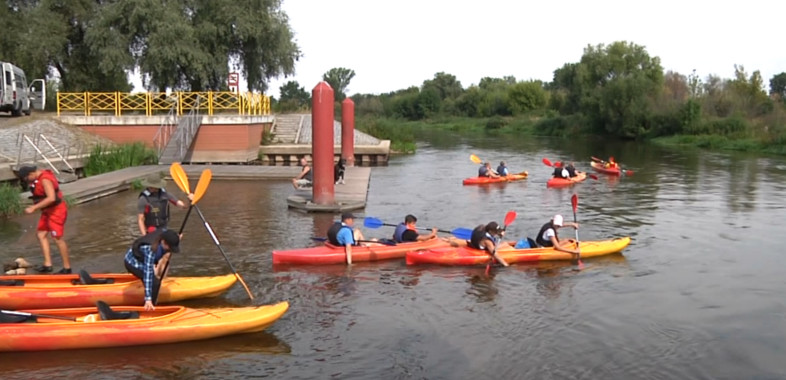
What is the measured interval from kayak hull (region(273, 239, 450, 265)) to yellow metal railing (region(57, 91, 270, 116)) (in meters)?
16.4

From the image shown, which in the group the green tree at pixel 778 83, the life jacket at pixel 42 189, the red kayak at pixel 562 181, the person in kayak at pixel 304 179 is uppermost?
the green tree at pixel 778 83

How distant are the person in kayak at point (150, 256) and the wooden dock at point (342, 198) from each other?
7.85 m

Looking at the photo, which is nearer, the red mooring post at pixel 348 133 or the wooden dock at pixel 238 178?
the wooden dock at pixel 238 178

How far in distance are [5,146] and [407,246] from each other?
14.4 m

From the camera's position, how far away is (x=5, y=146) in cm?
2033

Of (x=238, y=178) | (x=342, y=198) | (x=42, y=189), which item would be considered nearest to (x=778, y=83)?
(x=238, y=178)

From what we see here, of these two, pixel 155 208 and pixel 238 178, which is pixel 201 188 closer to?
pixel 155 208

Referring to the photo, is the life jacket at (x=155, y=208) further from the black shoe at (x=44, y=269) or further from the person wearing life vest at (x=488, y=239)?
the person wearing life vest at (x=488, y=239)

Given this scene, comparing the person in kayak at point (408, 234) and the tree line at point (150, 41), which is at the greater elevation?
the tree line at point (150, 41)

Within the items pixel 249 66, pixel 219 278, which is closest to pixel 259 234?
pixel 219 278

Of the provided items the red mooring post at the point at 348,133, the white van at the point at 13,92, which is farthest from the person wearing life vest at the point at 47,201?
the red mooring post at the point at 348,133

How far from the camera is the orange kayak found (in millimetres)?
6930

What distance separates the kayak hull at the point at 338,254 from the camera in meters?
10.7

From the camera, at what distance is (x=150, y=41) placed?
2867 cm
